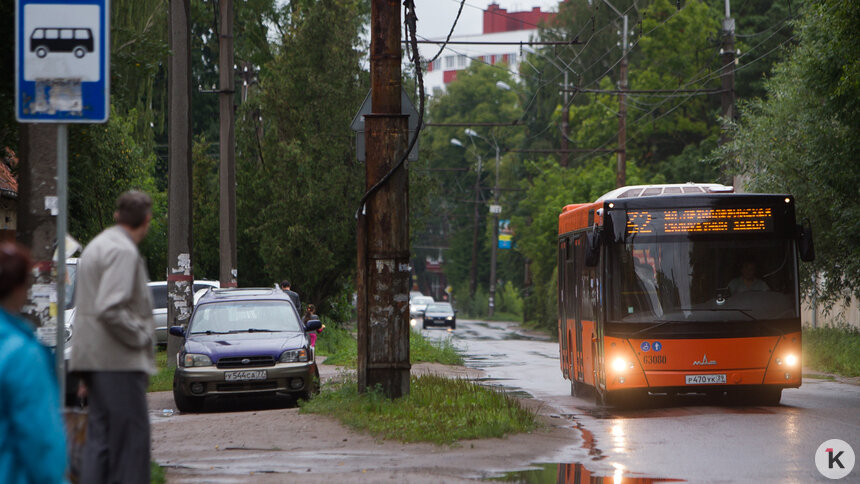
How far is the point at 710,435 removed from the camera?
40.8 ft

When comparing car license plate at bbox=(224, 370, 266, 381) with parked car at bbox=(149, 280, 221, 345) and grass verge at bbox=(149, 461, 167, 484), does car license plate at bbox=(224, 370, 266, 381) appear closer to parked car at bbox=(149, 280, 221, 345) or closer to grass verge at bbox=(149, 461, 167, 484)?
grass verge at bbox=(149, 461, 167, 484)

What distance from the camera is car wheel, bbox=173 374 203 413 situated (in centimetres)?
1595

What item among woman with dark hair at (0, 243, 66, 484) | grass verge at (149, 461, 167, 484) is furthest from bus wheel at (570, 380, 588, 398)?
woman with dark hair at (0, 243, 66, 484)

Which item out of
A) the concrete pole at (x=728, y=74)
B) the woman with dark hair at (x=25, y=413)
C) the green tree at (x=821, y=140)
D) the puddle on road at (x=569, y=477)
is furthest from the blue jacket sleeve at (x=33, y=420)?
the concrete pole at (x=728, y=74)

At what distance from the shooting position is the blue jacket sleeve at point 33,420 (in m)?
3.97

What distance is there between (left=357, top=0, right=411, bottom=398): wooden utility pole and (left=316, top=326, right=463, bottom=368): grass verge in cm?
1023

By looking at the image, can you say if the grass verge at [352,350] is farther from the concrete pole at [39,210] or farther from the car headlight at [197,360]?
the concrete pole at [39,210]

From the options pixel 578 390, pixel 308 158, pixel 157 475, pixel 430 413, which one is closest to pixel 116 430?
pixel 157 475

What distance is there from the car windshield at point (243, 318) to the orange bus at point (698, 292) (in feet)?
14.7

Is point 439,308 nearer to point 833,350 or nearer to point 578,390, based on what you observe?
point 833,350

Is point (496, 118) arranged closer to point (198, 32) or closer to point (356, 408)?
point (198, 32)

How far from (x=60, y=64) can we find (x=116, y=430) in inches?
76.9

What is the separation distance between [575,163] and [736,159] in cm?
4270

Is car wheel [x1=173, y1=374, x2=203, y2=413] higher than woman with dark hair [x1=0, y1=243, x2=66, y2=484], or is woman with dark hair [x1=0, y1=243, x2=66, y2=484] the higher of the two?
woman with dark hair [x1=0, y1=243, x2=66, y2=484]
